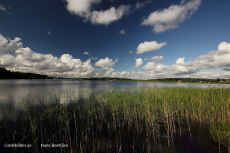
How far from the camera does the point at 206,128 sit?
8672 millimetres

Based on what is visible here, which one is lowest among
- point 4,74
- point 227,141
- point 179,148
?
point 179,148

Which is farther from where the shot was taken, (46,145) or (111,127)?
(111,127)

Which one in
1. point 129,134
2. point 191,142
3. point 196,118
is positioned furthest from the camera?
point 196,118

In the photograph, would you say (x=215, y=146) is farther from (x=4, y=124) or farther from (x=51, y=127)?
(x=4, y=124)

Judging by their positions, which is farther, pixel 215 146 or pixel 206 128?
pixel 206 128

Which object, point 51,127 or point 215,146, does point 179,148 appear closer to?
point 215,146

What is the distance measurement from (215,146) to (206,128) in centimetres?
259

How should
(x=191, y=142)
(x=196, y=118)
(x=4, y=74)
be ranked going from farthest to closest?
(x=4, y=74), (x=196, y=118), (x=191, y=142)

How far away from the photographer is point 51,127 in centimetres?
879

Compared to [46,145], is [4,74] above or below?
above

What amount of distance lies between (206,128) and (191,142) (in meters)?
2.98

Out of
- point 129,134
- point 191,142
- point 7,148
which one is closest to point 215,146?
point 191,142

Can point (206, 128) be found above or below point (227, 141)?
below

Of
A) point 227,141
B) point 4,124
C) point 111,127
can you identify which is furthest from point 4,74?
point 227,141
